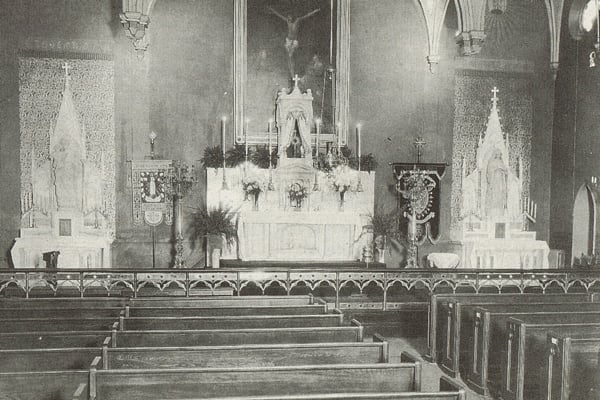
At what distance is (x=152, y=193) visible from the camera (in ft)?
42.1

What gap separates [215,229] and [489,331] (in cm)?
662

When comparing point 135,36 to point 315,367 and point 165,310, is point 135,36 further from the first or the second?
point 315,367

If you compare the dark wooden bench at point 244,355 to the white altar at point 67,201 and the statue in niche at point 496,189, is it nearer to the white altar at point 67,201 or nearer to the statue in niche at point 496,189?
the white altar at point 67,201

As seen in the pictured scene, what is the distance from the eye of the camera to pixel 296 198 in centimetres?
1266

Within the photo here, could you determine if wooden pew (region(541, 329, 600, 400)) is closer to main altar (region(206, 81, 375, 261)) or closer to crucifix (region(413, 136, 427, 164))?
main altar (region(206, 81, 375, 261))

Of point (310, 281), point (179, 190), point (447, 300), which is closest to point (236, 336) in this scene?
point (447, 300)

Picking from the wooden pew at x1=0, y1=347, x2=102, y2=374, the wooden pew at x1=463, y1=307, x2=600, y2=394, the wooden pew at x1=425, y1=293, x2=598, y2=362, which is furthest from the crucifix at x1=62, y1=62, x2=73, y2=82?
the wooden pew at x1=463, y1=307, x2=600, y2=394

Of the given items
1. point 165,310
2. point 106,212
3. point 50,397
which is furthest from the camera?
point 106,212

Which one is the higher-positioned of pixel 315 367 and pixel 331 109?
pixel 331 109

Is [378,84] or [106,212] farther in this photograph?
[378,84]

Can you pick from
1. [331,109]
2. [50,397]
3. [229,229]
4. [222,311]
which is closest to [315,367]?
[50,397]

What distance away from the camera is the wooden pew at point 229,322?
5.70m

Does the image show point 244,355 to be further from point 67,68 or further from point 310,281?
point 67,68

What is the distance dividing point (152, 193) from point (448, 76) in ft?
23.4
